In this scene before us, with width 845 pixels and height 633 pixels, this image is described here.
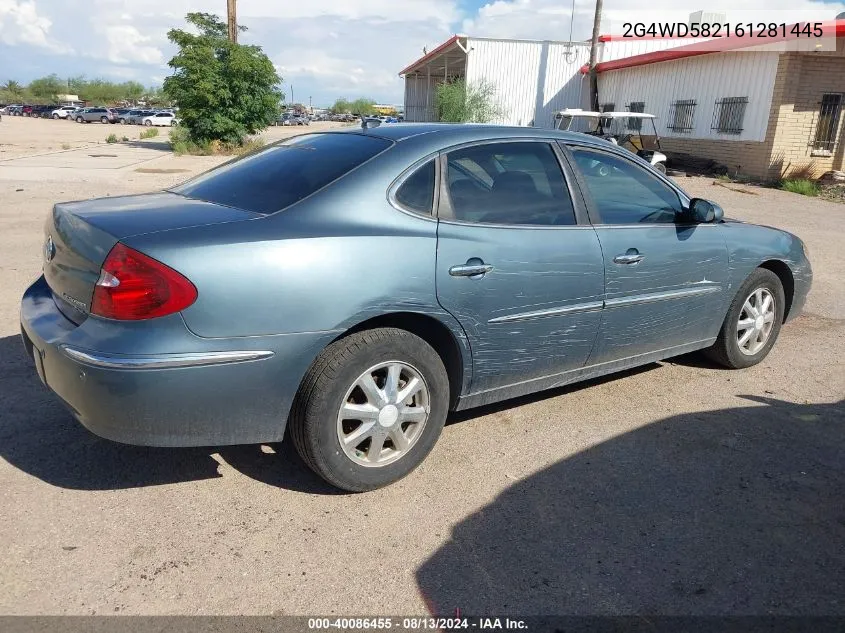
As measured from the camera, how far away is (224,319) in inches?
105

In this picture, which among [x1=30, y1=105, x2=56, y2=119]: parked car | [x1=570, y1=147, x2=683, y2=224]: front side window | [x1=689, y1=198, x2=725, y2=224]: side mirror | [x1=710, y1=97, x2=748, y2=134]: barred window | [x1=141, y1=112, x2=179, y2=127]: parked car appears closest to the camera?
[x1=570, y1=147, x2=683, y2=224]: front side window

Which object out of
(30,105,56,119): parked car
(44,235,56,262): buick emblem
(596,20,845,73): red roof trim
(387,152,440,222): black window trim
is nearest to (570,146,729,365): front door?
(387,152,440,222): black window trim

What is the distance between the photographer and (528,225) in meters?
3.54

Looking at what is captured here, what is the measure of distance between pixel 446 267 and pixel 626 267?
124cm

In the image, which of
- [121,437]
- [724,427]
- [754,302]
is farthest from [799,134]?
[121,437]

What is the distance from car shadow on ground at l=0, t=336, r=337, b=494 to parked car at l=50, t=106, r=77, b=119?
3015 inches

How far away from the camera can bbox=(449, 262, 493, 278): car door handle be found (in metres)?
3.19

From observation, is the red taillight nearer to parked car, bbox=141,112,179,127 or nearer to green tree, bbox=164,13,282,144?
green tree, bbox=164,13,282,144

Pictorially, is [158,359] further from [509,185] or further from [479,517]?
[509,185]

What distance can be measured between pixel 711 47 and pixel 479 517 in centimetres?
2167

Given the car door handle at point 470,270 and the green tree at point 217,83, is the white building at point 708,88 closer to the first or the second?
the green tree at point 217,83

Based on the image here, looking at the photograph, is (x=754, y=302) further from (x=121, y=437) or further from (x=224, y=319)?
(x=121, y=437)

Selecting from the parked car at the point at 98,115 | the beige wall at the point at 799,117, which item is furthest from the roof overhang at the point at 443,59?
the parked car at the point at 98,115

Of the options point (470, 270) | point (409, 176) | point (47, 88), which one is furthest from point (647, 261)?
point (47, 88)
